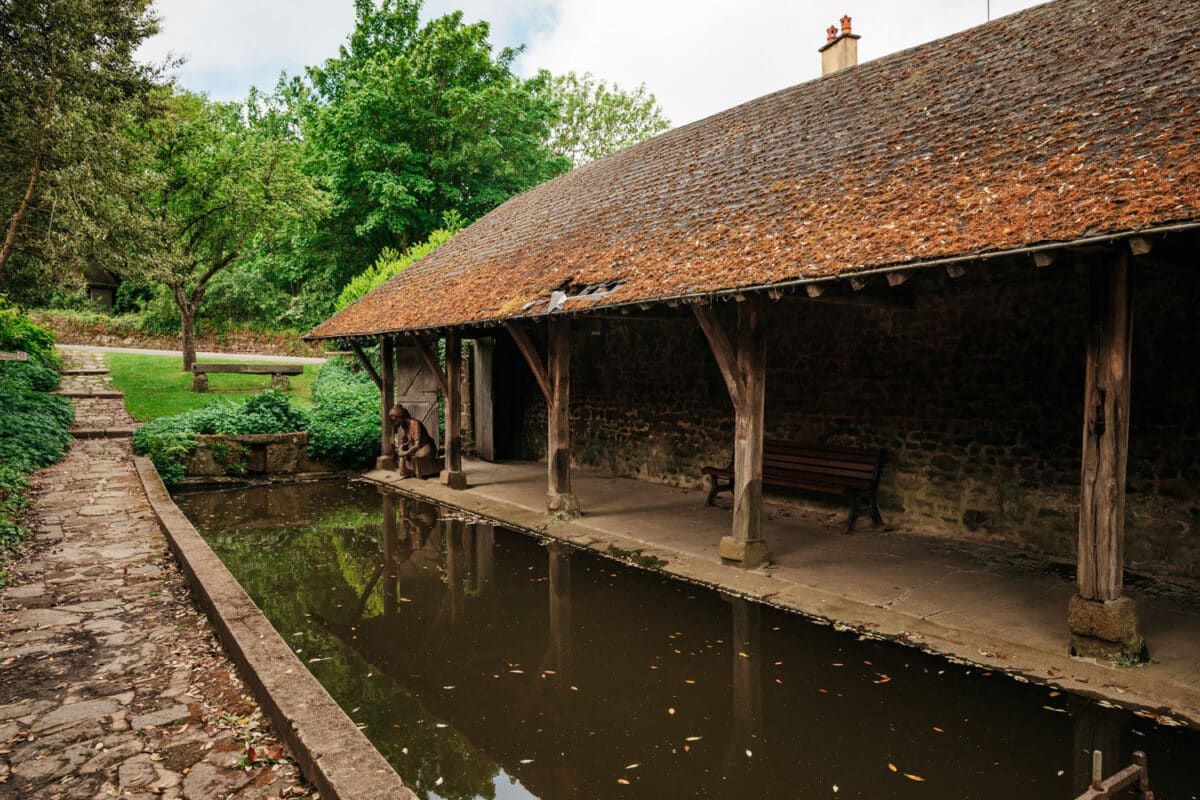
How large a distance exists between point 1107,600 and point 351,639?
489 centimetres

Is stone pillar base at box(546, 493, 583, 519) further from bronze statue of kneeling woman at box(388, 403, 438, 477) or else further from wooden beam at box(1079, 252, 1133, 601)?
wooden beam at box(1079, 252, 1133, 601)

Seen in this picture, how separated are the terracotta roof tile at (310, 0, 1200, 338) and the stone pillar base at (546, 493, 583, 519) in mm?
2343

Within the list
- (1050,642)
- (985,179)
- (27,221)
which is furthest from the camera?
(27,221)

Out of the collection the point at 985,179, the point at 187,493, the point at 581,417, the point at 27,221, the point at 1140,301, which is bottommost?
the point at 187,493

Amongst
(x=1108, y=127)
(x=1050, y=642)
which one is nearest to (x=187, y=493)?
(x=1050, y=642)

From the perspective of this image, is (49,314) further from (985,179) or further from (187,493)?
(985,179)

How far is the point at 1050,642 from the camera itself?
4.62 m

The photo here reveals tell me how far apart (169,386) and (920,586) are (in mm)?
18314

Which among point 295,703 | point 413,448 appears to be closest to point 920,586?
point 295,703

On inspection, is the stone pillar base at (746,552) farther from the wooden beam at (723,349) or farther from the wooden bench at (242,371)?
the wooden bench at (242,371)

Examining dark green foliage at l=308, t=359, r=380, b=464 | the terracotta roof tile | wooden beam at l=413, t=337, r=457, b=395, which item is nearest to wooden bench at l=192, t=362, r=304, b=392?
dark green foliage at l=308, t=359, r=380, b=464

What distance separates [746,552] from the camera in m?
6.47

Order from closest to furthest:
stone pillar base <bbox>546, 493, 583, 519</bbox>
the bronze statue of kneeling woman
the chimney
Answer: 1. stone pillar base <bbox>546, 493, 583, 519</bbox>
2. the chimney
3. the bronze statue of kneeling woman

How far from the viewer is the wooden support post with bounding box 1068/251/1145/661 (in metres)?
4.20
